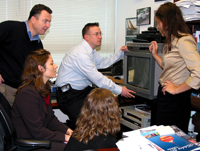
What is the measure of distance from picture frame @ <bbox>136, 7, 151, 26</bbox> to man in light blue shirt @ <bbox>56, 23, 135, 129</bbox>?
711 mm

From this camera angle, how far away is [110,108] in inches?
46.7

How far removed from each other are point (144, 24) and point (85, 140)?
2.13m

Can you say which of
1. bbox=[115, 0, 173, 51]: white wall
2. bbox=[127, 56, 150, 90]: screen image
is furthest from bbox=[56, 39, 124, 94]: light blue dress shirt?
bbox=[115, 0, 173, 51]: white wall

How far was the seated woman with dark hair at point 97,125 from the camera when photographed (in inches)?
43.4

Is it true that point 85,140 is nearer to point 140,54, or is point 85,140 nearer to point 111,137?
point 111,137

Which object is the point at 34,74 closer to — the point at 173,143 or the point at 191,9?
the point at 173,143

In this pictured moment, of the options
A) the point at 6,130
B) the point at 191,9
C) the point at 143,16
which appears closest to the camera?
the point at 6,130

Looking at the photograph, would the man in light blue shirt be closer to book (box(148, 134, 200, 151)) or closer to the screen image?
the screen image

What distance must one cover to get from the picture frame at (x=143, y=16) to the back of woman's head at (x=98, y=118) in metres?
1.85

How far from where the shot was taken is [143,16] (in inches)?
112

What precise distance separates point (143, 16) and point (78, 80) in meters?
1.33

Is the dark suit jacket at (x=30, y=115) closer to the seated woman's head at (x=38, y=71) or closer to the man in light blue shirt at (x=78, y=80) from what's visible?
the seated woman's head at (x=38, y=71)

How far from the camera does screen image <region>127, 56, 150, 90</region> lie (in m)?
2.01

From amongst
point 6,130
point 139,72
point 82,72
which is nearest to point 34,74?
point 6,130
